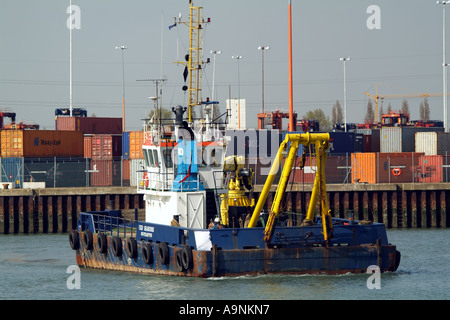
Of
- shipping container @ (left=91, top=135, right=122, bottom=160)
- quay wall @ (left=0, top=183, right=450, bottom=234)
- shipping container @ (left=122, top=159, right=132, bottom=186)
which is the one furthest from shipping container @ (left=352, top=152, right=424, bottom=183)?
shipping container @ (left=91, top=135, right=122, bottom=160)

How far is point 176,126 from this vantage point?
3234 cm

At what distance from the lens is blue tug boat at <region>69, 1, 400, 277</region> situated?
28594 mm

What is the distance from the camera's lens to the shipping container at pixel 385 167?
53.0m

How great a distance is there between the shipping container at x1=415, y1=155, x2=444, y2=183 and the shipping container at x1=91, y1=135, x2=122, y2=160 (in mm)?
20912

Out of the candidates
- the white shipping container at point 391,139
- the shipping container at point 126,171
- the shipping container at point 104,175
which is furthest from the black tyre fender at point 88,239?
the white shipping container at point 391,139

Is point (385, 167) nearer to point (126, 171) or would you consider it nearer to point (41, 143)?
point (126, 171)

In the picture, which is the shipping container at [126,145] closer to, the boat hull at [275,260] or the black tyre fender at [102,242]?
the black tyre fender at [102,242]

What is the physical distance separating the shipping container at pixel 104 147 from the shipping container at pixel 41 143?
1253 millimetres

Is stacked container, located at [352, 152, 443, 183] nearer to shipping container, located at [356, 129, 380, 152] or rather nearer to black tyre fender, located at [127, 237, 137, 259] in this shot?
shipping container, located at [356, 129, 380, 152]

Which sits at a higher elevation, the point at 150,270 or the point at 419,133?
the point at 419,133

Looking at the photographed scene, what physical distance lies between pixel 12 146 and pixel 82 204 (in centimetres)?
893

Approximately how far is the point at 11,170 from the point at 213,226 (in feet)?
94.4

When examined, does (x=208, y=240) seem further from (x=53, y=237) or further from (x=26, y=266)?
(x=53, y=237)
